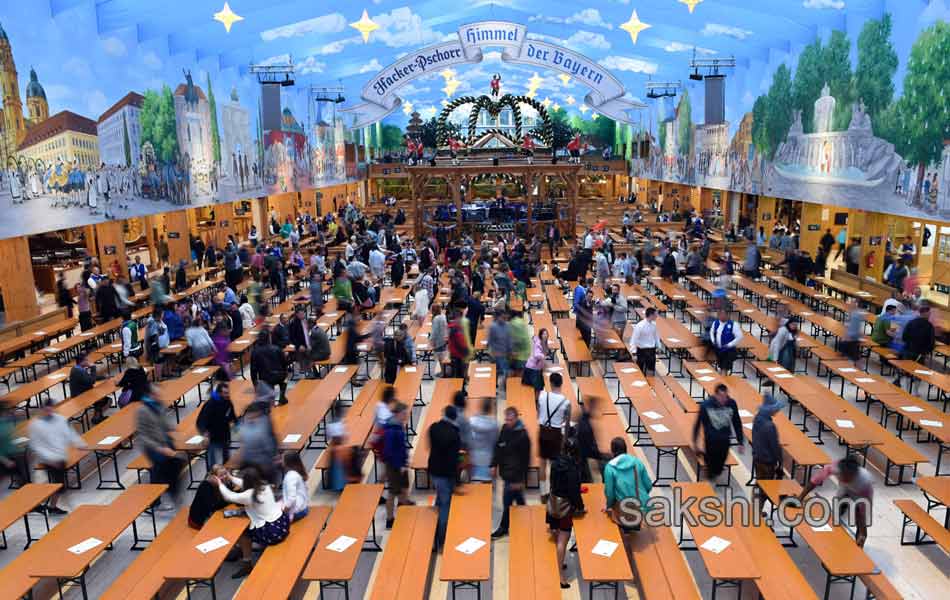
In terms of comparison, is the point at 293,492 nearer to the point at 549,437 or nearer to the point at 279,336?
the point at 549,437

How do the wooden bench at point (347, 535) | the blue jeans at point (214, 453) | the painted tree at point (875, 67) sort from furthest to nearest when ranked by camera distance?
1. the painted tree at point (875, 67)
2. the blue jeans at point (214, 453)
3. the wooden bench at point (347, 535)

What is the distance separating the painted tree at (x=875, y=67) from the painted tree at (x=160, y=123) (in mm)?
16515

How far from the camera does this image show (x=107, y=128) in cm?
1591

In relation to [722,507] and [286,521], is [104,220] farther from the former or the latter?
[722,507]

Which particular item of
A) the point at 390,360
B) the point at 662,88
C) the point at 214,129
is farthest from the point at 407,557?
the point at 662,88

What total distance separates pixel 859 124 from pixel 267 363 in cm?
1360

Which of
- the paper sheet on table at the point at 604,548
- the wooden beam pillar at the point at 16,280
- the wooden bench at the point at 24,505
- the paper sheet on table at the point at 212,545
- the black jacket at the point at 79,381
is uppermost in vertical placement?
the wooden beam pillar at the point at 16,280

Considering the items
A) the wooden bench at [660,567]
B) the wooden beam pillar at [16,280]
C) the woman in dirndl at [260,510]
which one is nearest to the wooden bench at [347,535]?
the woman in dirndl at [260,510]

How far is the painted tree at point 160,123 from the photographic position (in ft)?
58.3

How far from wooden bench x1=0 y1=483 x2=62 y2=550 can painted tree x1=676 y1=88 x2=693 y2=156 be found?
86.1 feet

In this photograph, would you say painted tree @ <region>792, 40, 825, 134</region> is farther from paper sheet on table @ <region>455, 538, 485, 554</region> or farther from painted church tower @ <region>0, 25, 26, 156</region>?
painted church tower @ <region>0, 25, 26, 156</region>

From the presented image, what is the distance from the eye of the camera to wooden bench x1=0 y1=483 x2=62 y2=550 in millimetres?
6398

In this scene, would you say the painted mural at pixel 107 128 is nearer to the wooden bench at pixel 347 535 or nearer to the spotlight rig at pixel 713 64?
the wooden bench at pixel 347 535

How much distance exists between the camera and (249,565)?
20.9ft
